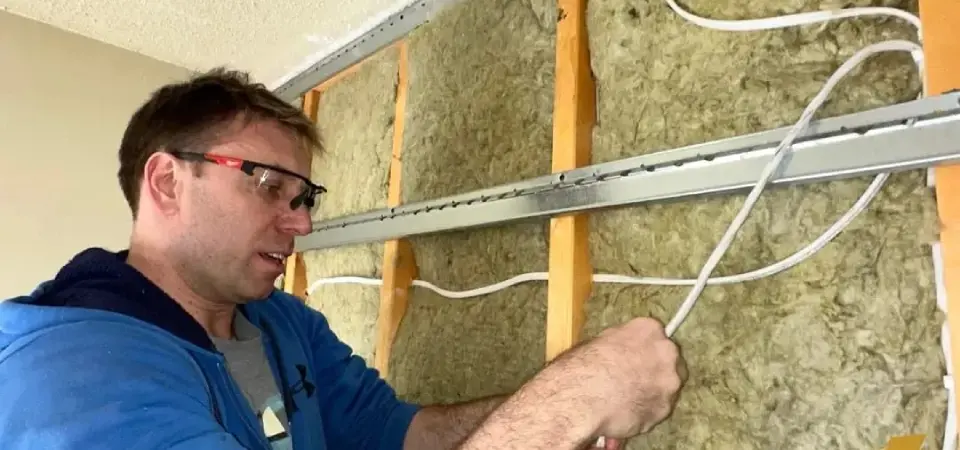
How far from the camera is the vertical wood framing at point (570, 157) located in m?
1.12

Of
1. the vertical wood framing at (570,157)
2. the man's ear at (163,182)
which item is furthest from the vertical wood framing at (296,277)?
the vertical wood framing at (570,157)

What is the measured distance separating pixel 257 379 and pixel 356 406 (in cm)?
24

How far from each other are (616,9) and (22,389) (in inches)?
38.2

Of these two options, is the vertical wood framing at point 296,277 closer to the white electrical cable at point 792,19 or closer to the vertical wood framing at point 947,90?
the white electrical cable at point 792,19

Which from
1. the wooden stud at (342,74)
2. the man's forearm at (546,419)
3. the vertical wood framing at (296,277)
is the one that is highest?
the wooden stud at (342,74)

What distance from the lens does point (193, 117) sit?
1.15 metres

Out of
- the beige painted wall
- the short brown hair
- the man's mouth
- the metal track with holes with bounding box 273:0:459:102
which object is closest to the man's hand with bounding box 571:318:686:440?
the man's mouth

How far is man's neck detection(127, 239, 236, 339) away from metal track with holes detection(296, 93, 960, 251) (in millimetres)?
443

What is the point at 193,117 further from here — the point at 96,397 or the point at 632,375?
the point at 632,375

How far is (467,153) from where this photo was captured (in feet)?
4.68

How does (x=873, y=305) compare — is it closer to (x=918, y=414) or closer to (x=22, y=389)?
(x=918, y=414)

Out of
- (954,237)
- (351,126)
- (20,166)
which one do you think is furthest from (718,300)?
(20,166)

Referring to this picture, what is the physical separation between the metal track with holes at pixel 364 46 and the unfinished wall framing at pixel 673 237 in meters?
0.05

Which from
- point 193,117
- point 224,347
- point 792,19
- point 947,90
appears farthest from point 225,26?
point 947,90
